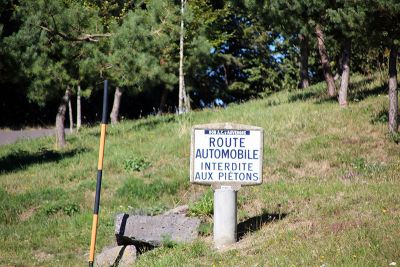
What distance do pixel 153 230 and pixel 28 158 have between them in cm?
921

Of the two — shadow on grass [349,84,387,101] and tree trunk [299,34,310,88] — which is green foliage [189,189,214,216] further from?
tree trunk [299,34,310,88]

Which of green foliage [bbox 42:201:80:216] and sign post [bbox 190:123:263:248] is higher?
sign post [bbox 190:123:263:248]

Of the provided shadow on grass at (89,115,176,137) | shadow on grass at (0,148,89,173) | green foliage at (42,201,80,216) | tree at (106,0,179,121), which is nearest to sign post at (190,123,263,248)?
green foliage at (42,201,80,216)

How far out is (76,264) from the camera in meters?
8.20

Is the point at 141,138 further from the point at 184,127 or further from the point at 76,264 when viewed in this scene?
the point at 76,264

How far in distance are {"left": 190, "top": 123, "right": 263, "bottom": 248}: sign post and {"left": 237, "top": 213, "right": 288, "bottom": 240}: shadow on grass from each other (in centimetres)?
50

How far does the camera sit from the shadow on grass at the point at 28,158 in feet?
49.2

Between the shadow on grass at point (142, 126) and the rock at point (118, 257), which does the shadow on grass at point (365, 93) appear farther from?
the rock at point (118, 257)

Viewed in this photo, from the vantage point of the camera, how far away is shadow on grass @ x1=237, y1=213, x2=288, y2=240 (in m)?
7.81

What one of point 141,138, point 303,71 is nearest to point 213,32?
point 303,71

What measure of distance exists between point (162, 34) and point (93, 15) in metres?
2.14

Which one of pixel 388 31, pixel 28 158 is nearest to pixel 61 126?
pixel 28 158

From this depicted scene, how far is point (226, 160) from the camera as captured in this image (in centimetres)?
745

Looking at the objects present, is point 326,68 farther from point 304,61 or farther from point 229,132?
point 229,132
